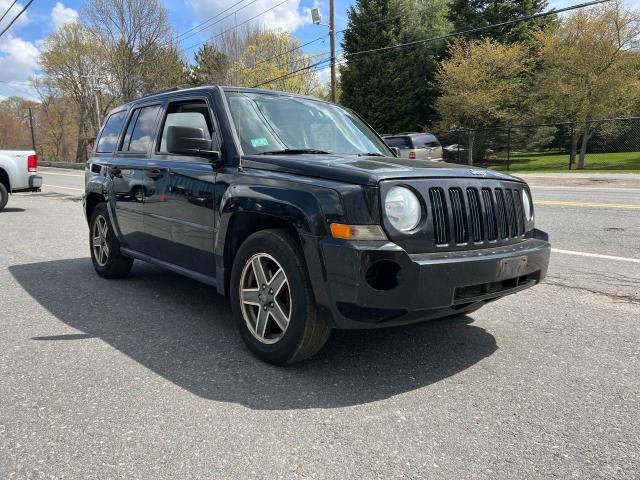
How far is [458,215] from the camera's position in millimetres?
3084

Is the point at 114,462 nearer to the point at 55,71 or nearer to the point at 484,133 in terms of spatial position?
the point at 484,133

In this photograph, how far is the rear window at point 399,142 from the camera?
63.7 ft

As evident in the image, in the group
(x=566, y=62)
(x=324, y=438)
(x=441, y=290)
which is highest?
(x=566, y=62)

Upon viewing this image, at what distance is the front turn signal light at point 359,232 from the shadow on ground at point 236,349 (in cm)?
90

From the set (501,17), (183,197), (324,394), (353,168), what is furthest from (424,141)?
(501,17)

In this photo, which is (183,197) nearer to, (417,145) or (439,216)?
(439,216)

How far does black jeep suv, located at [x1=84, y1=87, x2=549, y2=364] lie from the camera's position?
2834 mm

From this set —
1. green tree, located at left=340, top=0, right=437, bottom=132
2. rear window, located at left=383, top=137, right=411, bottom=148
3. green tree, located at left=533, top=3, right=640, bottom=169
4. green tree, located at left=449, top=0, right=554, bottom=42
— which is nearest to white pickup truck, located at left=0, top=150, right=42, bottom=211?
rear window, located at left=383, top=137, right=411, bottom=148

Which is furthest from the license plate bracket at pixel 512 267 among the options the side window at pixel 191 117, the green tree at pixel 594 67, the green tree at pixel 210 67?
the green tree at pixel 210 67

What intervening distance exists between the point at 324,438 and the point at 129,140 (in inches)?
150

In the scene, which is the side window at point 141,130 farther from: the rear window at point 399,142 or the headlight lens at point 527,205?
the rear window at point 399,142

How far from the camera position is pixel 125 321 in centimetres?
428

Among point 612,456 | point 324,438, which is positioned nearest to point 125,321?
point 324,438

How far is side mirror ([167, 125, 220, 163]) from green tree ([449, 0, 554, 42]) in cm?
3777
